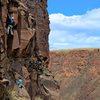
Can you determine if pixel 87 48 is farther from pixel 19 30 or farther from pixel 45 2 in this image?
pixel 19 30

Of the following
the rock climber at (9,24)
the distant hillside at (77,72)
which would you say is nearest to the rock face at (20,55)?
the rock climber at (9,24)

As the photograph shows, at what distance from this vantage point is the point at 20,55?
3856cm

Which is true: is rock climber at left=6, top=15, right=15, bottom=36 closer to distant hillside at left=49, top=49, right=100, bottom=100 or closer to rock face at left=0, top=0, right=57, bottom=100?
rock face at left=0, top=0, right=57, bottom=100

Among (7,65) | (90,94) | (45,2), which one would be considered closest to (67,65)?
(90,94)

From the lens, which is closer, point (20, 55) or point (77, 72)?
point (20, 55)

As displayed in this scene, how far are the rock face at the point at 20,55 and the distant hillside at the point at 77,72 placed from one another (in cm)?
8613

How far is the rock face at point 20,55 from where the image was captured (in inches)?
1310

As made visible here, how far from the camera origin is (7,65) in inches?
1364

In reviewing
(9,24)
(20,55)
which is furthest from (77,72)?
(9,24)

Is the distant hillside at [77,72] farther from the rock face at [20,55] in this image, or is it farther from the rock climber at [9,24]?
the rock climber at [9,24]

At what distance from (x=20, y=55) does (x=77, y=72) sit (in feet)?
390

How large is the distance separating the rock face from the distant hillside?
283 ft

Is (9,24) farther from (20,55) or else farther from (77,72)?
(77,72)

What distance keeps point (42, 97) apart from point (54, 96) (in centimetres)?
261
